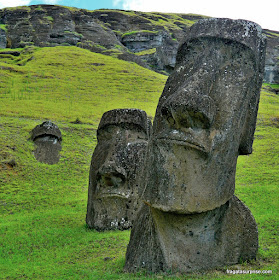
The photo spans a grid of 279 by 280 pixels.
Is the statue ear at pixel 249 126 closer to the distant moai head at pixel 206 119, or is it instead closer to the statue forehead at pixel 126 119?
the distant moai head at pixel 206 119

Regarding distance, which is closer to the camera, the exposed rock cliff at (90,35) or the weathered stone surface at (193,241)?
the weathered stone surface at (193,241)

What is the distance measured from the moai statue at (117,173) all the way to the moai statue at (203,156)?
3.41 meters

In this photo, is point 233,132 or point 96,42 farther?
point 96,42

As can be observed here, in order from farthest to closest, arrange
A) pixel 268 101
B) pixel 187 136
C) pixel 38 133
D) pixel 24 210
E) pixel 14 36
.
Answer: pixel 14 36
pixel 268 101
pixel 38 133
pixel 24 210
pixel 187 136

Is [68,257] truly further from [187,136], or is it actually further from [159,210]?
[187,136]

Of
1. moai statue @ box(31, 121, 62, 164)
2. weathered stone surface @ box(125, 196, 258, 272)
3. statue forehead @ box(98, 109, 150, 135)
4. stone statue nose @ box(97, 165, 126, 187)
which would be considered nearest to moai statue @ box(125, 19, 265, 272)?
weathered stone surface @ box(125, 196, 258, 272)

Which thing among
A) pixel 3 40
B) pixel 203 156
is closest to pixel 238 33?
pixel 203 156

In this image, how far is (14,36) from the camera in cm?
6462

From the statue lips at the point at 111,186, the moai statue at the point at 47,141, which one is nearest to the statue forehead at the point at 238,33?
the statue lips at the point at 111,186

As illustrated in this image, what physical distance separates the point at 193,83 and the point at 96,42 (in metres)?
62.2

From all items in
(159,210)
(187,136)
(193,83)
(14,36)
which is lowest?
(14,36)

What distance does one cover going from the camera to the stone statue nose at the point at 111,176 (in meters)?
8.35

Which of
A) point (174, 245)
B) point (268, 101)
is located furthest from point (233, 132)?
point (268, 101)

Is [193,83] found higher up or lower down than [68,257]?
higher up
